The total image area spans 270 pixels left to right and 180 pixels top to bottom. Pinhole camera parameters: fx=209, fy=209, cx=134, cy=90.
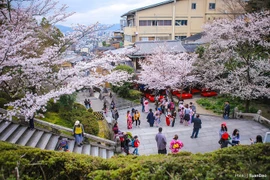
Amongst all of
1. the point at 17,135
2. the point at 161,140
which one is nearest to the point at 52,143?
the point at 17,135

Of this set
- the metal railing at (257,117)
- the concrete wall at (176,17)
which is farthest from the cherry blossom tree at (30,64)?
the concrete wall at (176,17)

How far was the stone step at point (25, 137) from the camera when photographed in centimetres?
894

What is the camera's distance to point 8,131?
9.41m

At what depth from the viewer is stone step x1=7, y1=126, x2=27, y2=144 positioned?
8.89 metres

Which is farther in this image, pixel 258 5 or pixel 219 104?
pixel 219 104

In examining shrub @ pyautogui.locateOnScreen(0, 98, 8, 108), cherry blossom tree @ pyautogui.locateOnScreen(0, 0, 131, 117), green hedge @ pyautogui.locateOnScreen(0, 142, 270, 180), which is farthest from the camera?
shrub @ pyautogui.locateOnScreen(0, 98, 8, 108)

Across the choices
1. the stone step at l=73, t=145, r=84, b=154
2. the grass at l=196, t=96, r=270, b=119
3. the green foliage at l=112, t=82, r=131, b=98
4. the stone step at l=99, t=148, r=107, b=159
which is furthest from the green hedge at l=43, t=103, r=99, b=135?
the grass at l=196, t=96, r=270, b=119

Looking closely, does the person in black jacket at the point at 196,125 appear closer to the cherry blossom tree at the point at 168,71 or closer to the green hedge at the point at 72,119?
the green hedge at the point at 72,119

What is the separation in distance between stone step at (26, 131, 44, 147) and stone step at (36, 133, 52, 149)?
13 cm

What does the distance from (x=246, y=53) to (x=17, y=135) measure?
685 inches

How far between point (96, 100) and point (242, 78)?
16.1 m

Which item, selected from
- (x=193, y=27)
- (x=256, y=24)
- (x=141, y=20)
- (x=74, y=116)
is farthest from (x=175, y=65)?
(x=193, y=27)

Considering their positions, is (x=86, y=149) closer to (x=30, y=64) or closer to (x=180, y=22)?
(x=30, y=64)

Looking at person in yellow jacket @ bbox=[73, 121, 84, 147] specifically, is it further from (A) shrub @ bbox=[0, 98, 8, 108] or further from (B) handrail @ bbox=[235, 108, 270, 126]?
(B) handrail @ bbox=[235, 108, 270, 126]
